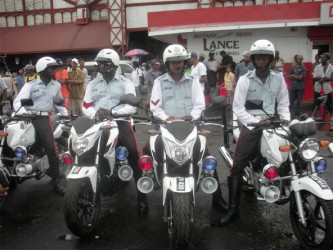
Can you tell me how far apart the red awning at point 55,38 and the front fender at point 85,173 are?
20.7m

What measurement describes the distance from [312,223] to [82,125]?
2.58 m

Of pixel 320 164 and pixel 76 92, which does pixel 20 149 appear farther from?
pixel 76 92

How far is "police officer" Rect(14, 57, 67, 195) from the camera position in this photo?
18.7ft

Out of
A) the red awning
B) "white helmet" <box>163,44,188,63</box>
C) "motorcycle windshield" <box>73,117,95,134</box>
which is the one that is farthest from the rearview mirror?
the red awning

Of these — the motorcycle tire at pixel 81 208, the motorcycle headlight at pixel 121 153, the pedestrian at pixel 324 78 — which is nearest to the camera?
the motorcycle tire at pixel 81 208

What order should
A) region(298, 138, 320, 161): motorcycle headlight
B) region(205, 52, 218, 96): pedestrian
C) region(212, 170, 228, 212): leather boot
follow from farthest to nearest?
region(205, 52, 218, 96): pedestrian < region(212, 170, 228, 212): leather boot < region(298, 138, 320, 161): motorcycle headlight

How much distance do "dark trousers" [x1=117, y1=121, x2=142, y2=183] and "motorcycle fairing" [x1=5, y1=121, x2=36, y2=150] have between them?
1.38 meters

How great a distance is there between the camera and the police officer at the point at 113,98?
5.05m

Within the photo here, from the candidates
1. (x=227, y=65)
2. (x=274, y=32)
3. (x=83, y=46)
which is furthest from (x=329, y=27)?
(x=83, y=46)

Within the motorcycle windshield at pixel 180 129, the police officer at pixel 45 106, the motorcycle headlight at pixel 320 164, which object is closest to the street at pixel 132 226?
the police officer at pixel 45 106

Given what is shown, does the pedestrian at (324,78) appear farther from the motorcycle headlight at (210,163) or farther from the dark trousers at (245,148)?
the motorcycle headlight at (210,163)

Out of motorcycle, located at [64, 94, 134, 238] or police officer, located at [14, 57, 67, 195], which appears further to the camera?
police officer, located at [14, 57, 67, 195]

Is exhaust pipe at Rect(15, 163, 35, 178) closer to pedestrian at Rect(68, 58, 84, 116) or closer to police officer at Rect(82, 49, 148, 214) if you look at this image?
police officer at Rect(82, 49, 148, 214)

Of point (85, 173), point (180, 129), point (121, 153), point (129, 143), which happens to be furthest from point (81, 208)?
point (180, 129)
